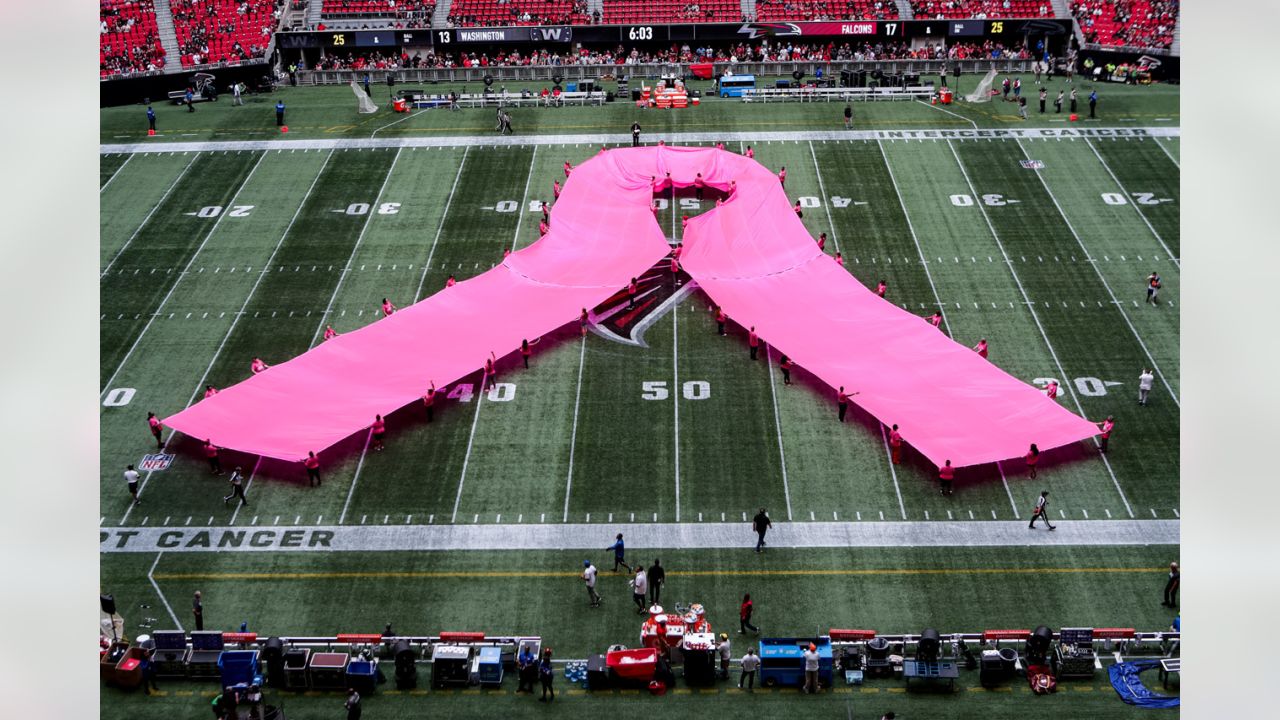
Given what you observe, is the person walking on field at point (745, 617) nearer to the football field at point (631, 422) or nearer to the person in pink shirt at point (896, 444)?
the football field at point (631, 422)

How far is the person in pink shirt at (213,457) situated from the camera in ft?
154

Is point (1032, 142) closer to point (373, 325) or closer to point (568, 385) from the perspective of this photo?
point (568, 385)

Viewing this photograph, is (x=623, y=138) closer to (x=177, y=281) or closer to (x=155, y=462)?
(x=177, y=281)

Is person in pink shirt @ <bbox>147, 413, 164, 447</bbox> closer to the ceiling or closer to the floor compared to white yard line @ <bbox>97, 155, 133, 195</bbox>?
closer to the floor

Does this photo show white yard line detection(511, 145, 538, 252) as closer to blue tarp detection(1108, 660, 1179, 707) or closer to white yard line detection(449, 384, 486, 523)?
white yard line detection(449, 384, 486, 523)

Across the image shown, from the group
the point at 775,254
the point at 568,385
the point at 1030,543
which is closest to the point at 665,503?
the point at 568,385

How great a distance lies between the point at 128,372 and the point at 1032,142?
45.3m

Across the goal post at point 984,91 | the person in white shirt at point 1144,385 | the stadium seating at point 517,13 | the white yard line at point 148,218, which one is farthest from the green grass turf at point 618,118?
the person in white shirt at point 1144,385

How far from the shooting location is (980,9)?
83062 millimetres

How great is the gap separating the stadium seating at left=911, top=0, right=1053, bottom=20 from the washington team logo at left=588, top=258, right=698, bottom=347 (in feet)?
109

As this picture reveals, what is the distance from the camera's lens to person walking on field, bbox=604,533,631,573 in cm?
4225

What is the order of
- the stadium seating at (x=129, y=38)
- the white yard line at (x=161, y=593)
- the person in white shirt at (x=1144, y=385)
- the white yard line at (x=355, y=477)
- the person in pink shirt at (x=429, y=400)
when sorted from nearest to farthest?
the white yard line at (x=161, y=593) < the white yard line at (x=355, y=477) < the person in pink shirt at (x=429, y=400) < the person in white shirt at (x=1144, y=385) < the stadium seating at (x=129, y=38)

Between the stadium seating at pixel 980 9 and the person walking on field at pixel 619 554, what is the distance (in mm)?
50265

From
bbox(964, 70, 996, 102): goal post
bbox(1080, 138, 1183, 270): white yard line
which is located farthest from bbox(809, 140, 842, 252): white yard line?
bbox(964, 70, 996, 102): goal post
